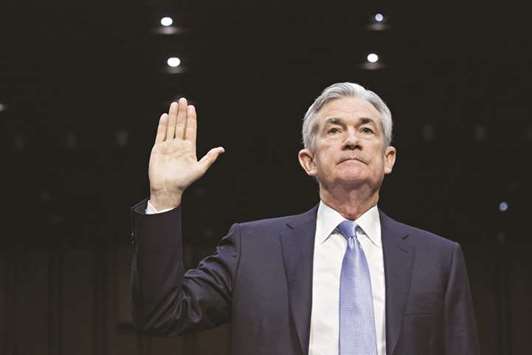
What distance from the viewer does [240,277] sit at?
153cm

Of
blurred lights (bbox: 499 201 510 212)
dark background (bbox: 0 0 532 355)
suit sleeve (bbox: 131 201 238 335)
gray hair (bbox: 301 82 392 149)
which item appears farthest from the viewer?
blurred lights (bbox: 499 201 510 212)

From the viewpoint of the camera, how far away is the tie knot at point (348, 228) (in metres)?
1.55

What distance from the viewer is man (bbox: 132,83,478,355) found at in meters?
1.43

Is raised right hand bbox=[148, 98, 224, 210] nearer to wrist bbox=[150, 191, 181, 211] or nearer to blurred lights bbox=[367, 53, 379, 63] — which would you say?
wrist bbox=[150, 191, 181, 211]

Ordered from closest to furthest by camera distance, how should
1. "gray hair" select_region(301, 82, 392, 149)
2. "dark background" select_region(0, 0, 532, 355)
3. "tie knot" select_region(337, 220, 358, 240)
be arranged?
"tie knot" select_region(337, 220, 358, 240) → "gray hair" select_region(301, 82, 392, 149) → "dark background" select_region(0, 0, 532, 355)

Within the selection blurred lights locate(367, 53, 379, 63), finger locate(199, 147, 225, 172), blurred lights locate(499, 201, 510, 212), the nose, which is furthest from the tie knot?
blurred lights locate(499, 201, 510, 212)

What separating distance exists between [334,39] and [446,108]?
1031 millimetres

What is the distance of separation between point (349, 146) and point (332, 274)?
246 millimetres

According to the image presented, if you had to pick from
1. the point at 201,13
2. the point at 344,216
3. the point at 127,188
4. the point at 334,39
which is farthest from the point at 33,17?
the point at 344,216

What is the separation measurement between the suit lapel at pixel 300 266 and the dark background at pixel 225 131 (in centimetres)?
230

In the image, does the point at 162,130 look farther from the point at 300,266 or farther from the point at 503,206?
the point at 503,206

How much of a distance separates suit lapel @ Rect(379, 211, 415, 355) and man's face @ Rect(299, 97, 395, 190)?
100mm

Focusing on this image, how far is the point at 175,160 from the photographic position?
1458 millimetres

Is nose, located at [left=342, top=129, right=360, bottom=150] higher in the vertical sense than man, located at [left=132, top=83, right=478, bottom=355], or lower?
higher
